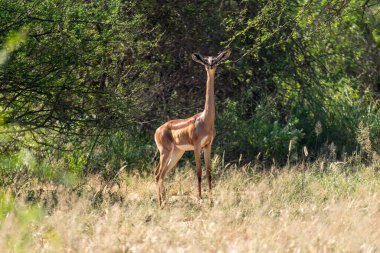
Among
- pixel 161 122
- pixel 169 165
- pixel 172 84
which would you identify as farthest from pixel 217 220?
pixel 172 84

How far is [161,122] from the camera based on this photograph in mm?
12078

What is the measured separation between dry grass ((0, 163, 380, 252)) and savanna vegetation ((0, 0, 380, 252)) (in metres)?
0.03

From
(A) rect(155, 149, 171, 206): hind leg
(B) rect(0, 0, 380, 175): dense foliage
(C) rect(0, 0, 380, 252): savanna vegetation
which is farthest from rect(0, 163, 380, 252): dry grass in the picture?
(B) rect(0, 0, 380, 175): dense foliage

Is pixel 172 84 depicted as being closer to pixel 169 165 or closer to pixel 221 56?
pixel 169 165

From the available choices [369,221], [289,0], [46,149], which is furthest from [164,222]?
[289,0]

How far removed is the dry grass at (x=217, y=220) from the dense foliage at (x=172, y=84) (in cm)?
75

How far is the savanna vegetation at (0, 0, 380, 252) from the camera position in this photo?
20.8 feet

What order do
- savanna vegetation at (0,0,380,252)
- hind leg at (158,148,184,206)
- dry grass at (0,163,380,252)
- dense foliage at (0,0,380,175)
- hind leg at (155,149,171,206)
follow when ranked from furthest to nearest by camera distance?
hind leg at (158,148,184,206), hind leg at (155,149,171,206), dense foliage at (0,0,380,175), savanna vegetation at (0,0,380,252), dry grass at (0,163,380,252)

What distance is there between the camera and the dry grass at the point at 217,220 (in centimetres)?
577

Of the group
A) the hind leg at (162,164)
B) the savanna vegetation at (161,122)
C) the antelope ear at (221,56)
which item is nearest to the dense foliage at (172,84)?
the savanna vegetation at (161,122)

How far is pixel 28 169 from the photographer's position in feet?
32.3

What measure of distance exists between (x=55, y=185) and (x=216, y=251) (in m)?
4.54

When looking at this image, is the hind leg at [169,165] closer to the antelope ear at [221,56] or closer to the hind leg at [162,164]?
the hind leg at [162,164]

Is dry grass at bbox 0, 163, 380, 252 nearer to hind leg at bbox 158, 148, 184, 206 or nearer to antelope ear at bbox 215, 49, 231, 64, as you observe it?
hind leg at bbox 158, 148, 184, 206
